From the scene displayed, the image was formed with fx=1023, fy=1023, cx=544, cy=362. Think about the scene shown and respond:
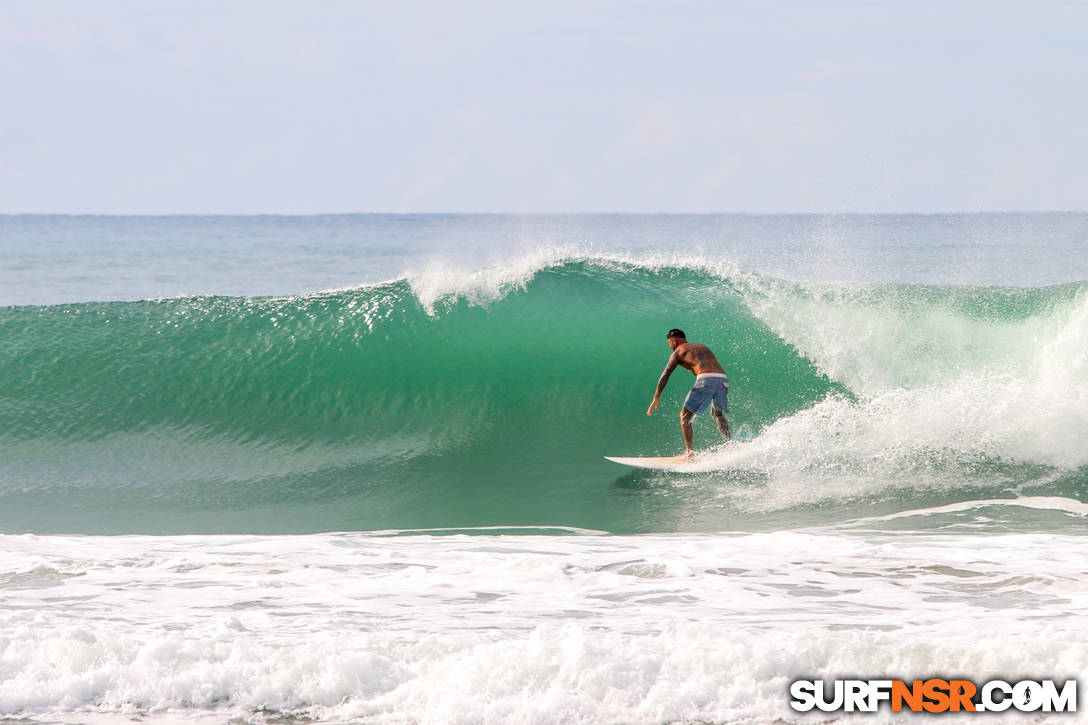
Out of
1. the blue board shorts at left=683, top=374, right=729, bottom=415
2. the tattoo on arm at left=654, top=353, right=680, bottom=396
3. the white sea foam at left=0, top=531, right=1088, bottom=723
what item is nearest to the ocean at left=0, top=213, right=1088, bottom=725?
the white sea foam at left=0, top=531, right=1088, bottom=723

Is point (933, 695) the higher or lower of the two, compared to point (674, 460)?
lower

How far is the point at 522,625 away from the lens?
4.29 meters

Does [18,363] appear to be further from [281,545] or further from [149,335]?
[281,545]

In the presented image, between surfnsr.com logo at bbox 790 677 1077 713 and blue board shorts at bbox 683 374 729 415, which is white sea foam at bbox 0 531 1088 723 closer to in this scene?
surfnsr.com logo at bbox 790 677 1077 713

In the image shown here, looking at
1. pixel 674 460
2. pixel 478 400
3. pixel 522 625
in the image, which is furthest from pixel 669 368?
pixel 522 625

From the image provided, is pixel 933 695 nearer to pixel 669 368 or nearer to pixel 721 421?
pixel 721 421

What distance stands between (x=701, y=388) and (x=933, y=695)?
4871 mm

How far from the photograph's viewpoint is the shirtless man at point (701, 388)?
326 inches

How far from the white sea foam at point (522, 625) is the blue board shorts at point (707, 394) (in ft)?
7.77

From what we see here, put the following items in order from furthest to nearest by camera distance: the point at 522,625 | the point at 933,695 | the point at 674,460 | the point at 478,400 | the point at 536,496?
the point at 478,400, the point at 674,460, the point at 536,496, the point at 522,625, the point at 933,695

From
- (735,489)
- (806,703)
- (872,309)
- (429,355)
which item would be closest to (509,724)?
(806,703)

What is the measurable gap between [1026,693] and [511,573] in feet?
8.21

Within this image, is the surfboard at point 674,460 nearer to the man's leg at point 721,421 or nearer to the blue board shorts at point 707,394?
the man's leg at point 721,421

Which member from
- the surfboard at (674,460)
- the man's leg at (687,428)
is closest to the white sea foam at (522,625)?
the surfboard at (674,460)
